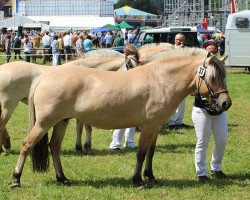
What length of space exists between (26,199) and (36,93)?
1368 millimetres

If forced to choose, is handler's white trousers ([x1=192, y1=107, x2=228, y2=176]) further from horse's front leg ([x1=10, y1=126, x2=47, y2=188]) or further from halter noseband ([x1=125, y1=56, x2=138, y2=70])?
horse's front leg ([x1=10, y1=126, x2=47, y2=188])

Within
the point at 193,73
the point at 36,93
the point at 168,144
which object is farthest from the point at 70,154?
the point at 193,73

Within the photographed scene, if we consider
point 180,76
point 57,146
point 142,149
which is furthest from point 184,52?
point 57,146

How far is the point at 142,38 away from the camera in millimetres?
25141

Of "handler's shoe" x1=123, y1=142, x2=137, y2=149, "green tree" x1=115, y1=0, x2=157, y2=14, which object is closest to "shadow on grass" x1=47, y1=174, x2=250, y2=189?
"handler's shoe" x1=123, y1=142, x2=137, y2=149

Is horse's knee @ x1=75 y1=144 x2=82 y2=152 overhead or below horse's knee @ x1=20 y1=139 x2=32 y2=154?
below

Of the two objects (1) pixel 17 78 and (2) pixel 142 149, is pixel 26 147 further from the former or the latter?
(1) pixel 17 78

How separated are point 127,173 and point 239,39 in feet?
60.3

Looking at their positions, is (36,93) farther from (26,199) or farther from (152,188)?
(152,188)

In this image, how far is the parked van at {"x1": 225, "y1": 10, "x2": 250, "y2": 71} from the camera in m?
24.4

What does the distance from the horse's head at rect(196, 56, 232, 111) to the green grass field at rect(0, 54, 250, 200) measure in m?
1.23

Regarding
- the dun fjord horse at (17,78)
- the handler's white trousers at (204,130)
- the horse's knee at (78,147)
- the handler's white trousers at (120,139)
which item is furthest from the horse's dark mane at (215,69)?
the horse's knee at (78,147)

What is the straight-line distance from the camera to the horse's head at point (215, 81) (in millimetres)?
6367

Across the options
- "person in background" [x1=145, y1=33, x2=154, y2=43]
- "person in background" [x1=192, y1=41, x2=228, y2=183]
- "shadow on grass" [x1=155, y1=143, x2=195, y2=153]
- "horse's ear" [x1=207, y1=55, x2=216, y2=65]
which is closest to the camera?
"horse's ear" [x1=207, y1=55, x2=216, y2=65]
